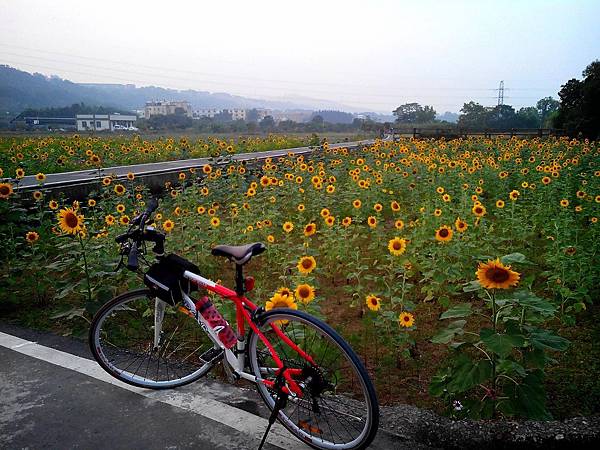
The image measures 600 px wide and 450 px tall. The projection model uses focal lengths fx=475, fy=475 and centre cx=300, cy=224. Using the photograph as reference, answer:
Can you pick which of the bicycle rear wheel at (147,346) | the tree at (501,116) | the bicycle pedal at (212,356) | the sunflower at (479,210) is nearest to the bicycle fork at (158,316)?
the bicycle rear wheel at (147,346)

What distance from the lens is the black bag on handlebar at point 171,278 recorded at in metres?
2.77

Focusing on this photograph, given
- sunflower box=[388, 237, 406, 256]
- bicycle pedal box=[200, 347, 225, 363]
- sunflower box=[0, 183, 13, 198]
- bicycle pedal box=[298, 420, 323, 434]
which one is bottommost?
bicycle pedal box=[298, 420, 323, 434]

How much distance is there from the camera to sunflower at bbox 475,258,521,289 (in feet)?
7.83

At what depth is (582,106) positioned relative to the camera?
68.2 ft

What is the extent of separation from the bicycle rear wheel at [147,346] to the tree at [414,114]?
59.3 m

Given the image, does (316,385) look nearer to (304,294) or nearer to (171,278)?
(304,294)

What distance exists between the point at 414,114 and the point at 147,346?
6259cm

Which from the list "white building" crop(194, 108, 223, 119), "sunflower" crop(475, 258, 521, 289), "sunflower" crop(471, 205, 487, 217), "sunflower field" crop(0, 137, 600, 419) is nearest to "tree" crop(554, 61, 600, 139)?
"sunflower field" crop(0, 137, 600, 419)

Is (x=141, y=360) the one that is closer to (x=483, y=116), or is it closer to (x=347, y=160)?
(x=347, y=160)

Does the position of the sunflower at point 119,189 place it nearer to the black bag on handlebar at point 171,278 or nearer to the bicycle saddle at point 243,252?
the black bag on handlebar at point 171,278

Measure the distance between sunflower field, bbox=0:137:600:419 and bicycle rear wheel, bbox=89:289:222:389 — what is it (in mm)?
351

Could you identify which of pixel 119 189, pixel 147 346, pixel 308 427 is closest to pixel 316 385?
pixel 308 427

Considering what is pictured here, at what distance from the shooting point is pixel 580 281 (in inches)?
165

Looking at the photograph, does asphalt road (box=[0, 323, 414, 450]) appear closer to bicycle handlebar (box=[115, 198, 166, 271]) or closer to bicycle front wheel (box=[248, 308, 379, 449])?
bicycle front wheel (box=[248, 308, 379, 449])
